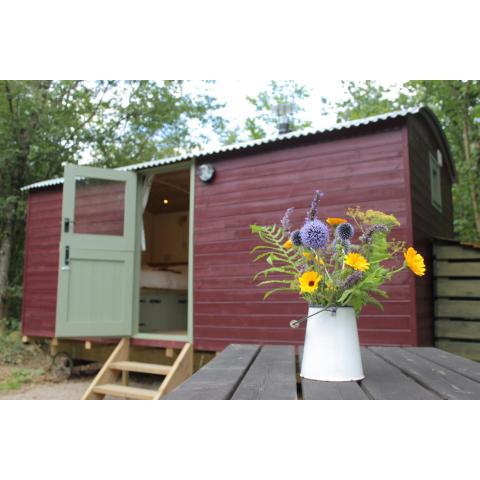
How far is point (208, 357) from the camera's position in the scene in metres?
4.97

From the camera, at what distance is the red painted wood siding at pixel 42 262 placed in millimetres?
5926

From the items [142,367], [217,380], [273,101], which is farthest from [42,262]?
[273,101]

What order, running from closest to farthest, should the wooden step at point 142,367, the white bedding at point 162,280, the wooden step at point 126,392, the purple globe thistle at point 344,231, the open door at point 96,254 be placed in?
1. the purple globe thistle at point 344,231
2. the wooden step at point 126,392
3. the wooden step at point 142,367
4. the open door at point 96,254
5. the white bedding at point 162,280

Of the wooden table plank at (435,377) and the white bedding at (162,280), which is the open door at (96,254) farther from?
the wooden table plank at (435,377)

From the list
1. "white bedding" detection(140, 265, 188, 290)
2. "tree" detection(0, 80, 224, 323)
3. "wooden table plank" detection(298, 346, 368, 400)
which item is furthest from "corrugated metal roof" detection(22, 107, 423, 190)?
"tree" detection(0, 80, 224, 323)

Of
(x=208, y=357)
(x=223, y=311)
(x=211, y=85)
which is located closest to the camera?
(x=223, y=311)

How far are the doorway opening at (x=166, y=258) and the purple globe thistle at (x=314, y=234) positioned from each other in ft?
13.1

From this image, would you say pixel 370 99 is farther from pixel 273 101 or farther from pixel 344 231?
pixel 344 231

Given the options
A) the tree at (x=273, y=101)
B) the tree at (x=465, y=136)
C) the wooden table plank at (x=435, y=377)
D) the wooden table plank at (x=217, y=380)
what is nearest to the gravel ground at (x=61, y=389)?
the wooden table plank at (x=217, y=380)

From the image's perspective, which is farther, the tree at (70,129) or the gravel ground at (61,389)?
the tree at (70,129)

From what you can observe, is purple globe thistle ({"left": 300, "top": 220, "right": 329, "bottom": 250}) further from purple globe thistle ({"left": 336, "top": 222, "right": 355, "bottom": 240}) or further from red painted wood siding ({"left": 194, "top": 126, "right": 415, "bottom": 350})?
red painted wood siding ({"left": 194, "top": 126, "right": 415, "bottom": 350})
